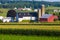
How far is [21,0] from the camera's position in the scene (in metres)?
113

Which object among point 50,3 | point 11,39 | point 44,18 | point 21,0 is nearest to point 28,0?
point 21,0

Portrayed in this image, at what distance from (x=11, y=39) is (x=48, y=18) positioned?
24040mm

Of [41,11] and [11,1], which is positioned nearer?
[41,11]

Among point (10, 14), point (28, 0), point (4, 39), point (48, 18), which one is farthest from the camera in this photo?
point (28, 0)

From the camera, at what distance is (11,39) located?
758 centimetres

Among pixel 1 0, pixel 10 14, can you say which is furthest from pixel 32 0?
pixel 10 14

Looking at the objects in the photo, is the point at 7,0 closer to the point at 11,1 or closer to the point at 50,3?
the point at 11,1

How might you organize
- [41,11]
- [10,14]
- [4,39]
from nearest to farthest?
[4,39], [41,11], [10,14]

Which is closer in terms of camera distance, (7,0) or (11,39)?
(11,39)

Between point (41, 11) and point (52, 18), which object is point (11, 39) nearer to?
point (52, 18)

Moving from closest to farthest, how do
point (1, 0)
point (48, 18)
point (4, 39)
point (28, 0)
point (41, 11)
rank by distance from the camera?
1. point (4, 39)
2. point (48, 18)
3. point (41, 11)
4. point (1, 0)
5. point (28, 0)

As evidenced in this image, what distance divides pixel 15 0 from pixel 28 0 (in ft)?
23.7

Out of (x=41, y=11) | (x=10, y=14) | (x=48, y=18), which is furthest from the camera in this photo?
(x=10, y=14)

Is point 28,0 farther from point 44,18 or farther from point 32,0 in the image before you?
point 44,18
